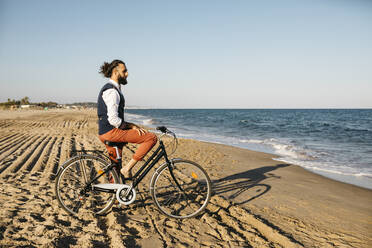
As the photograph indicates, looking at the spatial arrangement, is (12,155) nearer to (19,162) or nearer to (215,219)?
(19,162)

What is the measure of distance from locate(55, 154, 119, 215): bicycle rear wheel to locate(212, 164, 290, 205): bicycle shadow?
2285mm

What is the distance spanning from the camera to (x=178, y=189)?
3803 millimetres

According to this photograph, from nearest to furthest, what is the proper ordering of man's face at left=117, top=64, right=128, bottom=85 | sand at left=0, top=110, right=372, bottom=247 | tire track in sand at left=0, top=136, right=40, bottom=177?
1. sand at left=0, top=110, right=372, bottom=247
2. man's face at left=117, top=64, right=128, bottom=85
3. tire track in sand at left=0, top=136, right=40, bottom=177

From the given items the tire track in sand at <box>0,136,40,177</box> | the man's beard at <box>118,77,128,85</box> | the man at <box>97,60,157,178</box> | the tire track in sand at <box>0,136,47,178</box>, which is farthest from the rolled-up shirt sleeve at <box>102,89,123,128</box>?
the tire track in sand at <box>0,136,40,177</box>

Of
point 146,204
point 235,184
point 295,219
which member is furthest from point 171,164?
point 235,184

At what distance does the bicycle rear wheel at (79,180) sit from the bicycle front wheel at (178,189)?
2.21 feet

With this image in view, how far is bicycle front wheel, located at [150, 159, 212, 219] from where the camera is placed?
3.44 m

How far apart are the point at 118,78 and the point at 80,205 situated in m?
2.07

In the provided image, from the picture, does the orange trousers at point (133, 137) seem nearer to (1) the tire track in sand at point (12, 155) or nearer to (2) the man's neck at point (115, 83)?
(2) the man's neck at point (115, 83)

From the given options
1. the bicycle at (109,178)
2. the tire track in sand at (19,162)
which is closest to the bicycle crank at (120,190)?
the bicycle at (109,178)

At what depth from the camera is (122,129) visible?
3.26 m

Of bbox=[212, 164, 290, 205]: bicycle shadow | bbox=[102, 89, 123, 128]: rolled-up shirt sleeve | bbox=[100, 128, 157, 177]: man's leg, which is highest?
bbox=[102, 89, 123, 128]: rolled-up shirt sleeve

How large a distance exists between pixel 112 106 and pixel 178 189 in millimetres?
1711

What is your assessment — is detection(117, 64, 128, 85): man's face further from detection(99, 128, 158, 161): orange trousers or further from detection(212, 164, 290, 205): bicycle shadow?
detection(212, 164, 290, 205): bicycle shadow
